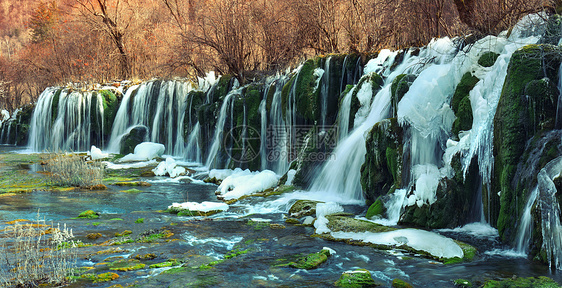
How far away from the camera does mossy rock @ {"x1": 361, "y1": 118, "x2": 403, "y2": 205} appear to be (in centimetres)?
942

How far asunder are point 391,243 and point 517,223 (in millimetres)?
1676

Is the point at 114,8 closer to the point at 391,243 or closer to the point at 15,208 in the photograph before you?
the point at 15,208

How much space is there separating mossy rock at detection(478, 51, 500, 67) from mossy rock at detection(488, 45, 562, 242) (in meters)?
1.27

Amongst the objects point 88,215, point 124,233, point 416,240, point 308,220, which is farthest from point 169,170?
point 416,240

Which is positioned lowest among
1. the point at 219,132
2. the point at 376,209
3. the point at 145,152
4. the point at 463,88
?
the point at 376,209

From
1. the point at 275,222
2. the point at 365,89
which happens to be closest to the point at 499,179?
the point at 275,222

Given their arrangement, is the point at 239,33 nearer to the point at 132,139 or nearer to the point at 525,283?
the point at 132,139

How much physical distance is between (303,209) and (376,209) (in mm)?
1486

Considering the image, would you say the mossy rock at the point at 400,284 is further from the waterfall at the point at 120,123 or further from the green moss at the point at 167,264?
the waterfall at the point at 120,123

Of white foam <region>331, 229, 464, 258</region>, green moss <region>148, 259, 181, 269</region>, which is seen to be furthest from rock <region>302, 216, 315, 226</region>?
green moss <region>148, 259, 181, 269</region>

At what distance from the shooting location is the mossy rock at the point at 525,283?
17.4 feet

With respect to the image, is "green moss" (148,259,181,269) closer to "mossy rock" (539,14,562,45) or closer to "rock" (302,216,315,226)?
"rock" (302,216,315,226)

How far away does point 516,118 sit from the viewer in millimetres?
7156

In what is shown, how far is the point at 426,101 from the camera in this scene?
360 inches
